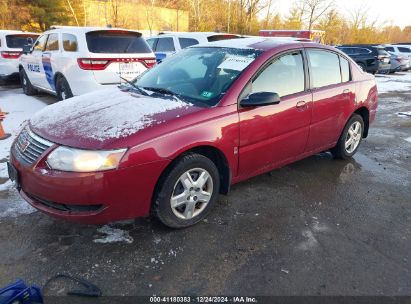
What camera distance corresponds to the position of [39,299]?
2.04 m

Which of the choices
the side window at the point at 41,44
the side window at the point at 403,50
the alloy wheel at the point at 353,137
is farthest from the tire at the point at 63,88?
the side window at the point at 403,50

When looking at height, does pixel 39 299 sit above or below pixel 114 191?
below

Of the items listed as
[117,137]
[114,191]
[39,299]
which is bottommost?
[39,299]

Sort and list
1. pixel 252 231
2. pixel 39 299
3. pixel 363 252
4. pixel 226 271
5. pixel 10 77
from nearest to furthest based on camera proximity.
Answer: pixel 39 299 < pixel 226 271 < pixel 363 252 < pixel 252 231 < pixel 10 77

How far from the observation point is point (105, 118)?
116 inches

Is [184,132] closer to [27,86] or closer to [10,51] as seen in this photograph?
[27,86]

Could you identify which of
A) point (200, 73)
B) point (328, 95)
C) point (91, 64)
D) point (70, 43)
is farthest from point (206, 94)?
point (70, 43)

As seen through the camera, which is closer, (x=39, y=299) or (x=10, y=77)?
(x=39, y=299)

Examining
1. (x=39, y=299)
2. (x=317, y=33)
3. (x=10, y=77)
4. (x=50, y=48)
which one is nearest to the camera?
(x=39, y=299)

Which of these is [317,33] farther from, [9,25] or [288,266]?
[288,266]

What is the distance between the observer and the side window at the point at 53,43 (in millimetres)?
7635

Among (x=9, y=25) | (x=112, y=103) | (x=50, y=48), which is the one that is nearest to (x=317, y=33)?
(x=9, y=25)

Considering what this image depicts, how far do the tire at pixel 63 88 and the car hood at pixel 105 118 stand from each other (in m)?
3.85

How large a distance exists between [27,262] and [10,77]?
9929 mm
